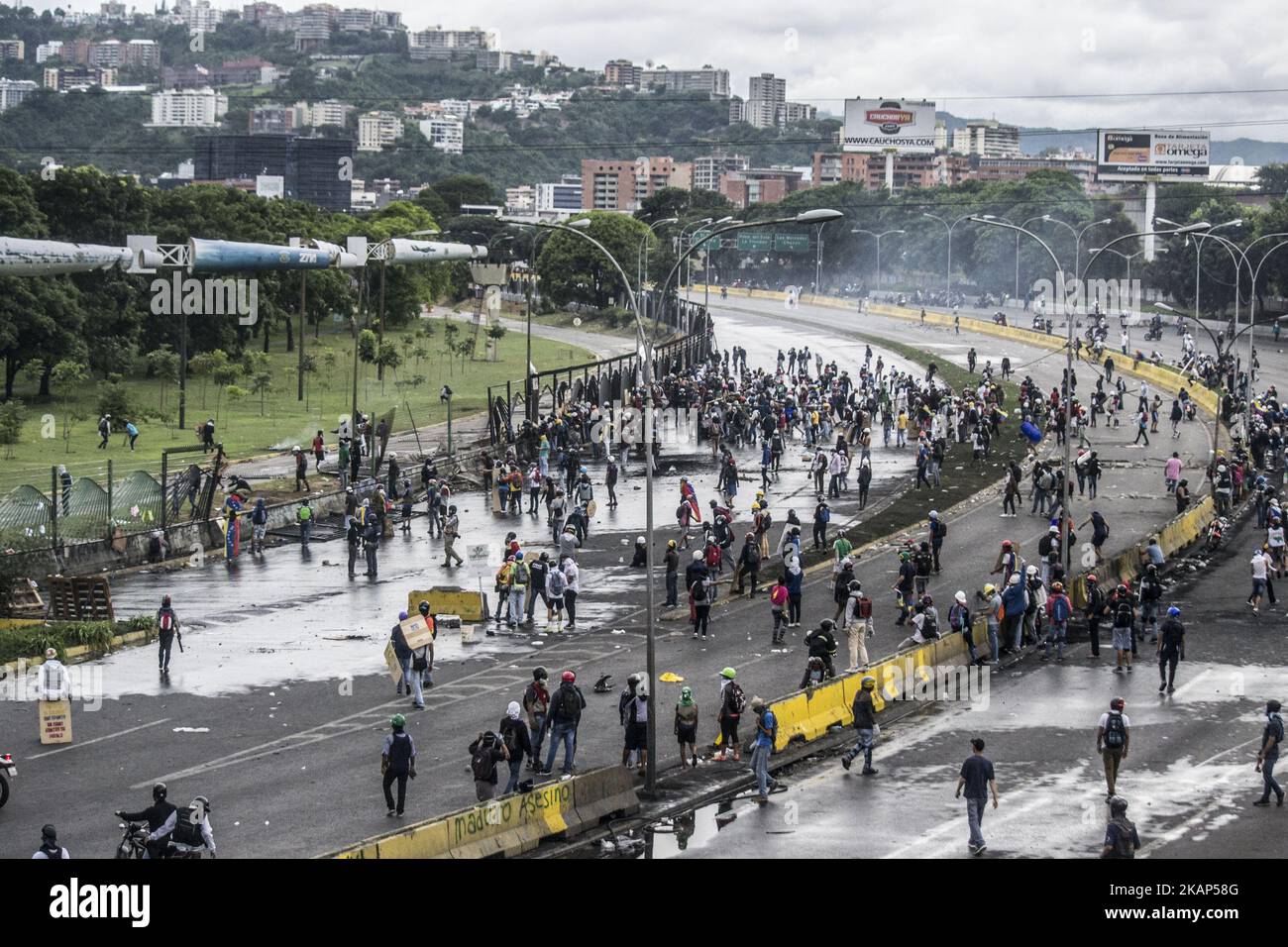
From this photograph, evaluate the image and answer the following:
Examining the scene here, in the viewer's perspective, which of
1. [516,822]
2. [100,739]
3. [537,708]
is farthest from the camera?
[100,739]

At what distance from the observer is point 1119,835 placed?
62.5 feet

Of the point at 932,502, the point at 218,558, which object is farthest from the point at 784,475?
the point at 218,558

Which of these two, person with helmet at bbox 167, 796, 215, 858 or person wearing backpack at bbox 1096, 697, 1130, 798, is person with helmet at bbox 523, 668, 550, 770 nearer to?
person with helmet at bbox 167, 796, 215, 858

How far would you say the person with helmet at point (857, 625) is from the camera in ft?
97.1

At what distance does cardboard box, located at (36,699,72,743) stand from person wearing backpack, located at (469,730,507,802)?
Result: 23.9 feet

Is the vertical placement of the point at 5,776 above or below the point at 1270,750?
below

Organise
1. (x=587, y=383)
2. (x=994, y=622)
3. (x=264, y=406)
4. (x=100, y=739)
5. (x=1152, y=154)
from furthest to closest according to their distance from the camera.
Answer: (x=1152, y=154)
(x=264, y=406)
(x=587, y=383)
(x=994, y=622)
(x=100, y=739)

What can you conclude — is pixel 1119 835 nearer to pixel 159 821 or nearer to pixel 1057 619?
pixel 159 821

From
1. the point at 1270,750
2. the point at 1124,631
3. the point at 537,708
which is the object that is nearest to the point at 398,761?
the point at 537,708

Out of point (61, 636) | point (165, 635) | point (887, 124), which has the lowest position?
point (61, 636)

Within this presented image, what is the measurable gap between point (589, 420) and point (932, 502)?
50.9 ft

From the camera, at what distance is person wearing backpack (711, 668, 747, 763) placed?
967 inches

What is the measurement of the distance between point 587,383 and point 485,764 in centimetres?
A: 4495

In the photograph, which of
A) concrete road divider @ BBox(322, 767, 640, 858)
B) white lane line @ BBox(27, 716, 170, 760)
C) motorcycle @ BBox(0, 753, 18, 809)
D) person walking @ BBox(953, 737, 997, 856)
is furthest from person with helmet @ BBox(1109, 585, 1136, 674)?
motorcycle @ BBox(0, 753, 18, 809)
